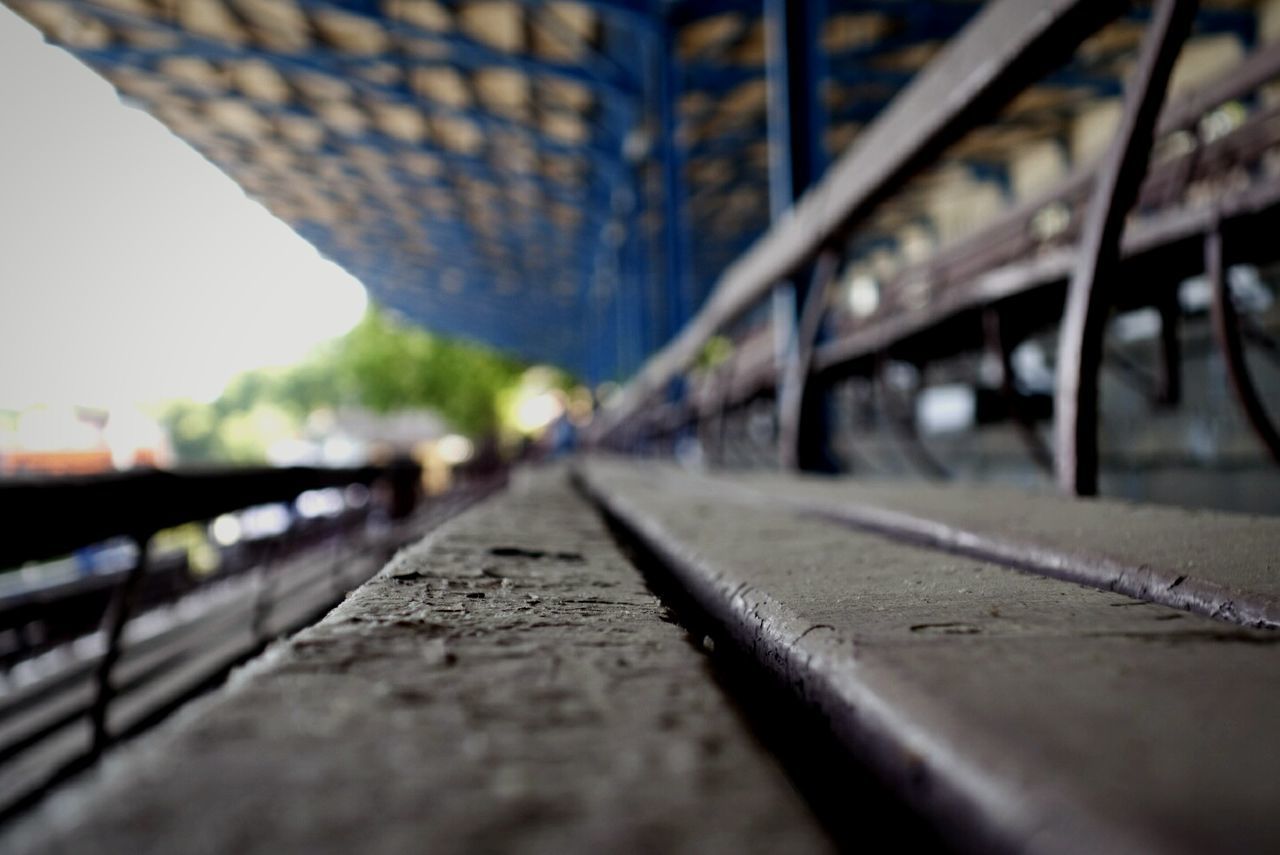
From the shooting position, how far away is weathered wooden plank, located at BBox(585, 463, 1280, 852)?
0.18 metres

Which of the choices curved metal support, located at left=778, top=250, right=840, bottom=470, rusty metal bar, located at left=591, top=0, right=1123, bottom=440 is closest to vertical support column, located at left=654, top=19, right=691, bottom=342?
curved metal support, located at left=778, top=250, right=840, bottom=470

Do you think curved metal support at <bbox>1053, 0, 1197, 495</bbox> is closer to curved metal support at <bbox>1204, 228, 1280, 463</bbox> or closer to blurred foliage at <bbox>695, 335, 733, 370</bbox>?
curved metal support at <bbox>1204, 228, 1280, 463</bbox>

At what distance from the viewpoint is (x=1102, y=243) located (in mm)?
738

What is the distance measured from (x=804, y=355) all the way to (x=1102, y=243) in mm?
931

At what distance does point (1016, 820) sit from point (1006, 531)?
Answer: 0.46 m

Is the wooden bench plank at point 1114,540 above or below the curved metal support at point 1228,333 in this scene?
below

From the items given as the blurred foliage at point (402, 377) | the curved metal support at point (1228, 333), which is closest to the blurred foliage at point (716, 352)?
the curved metal support at point (1228, 333)

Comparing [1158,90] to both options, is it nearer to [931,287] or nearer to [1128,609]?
[1128,609]

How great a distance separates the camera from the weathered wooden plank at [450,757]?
7.0 inches

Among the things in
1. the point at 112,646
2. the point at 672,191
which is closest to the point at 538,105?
the point at 672,191

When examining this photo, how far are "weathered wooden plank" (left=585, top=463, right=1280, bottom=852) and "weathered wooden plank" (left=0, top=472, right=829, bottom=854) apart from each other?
4 cm

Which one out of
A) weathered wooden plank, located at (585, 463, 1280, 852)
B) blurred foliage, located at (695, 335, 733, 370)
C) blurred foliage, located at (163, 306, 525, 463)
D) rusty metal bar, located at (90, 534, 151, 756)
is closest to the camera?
weathered wooden plank, located at (585, 463, 1280, 852)

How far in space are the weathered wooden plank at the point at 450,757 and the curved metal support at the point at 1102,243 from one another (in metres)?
0.62

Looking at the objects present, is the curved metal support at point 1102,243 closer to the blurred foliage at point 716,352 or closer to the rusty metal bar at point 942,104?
the rusty metal bar at point 942,104
